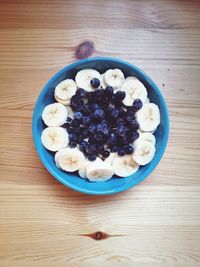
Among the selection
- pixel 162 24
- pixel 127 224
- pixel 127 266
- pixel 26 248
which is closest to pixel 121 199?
pixel 127 224

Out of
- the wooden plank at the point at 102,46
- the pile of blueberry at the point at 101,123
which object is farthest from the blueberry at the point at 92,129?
the wooden plank at the point at 102,46

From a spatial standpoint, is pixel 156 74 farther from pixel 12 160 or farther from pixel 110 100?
pixel 12 160

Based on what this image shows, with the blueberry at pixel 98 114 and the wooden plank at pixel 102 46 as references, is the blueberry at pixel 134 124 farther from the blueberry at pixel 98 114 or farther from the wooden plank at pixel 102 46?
the wooden plank at pixel 102 46

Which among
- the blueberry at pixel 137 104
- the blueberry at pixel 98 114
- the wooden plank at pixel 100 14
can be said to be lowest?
the blueberry at pixel 98 114

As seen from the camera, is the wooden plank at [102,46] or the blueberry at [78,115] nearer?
the blueberry at [78,115]

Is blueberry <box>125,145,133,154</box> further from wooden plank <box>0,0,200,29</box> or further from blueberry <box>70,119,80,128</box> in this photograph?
wooden plank <box>0,0,200,29</box>

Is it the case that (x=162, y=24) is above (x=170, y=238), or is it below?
above

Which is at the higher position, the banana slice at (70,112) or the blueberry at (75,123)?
the banana slice at (70,112)

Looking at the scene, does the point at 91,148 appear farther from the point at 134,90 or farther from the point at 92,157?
the point at 134,90
